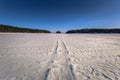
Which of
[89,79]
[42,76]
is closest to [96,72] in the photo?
[89,79]

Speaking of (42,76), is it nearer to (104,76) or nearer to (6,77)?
(6,77)

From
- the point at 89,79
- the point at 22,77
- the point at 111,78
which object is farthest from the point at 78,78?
the point at 22,77

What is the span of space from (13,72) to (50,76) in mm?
1355

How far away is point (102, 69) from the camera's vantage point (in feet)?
11.4

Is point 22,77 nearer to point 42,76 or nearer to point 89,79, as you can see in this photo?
point 42,76

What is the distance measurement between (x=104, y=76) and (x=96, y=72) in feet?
1.05

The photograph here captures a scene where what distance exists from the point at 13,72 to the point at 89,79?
8.46 feet

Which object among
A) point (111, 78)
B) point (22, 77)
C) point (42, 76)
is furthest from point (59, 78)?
point (111, 78)

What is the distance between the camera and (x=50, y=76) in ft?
9.51

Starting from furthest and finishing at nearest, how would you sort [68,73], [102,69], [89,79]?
[102,69] < [68,73] < [89,79]

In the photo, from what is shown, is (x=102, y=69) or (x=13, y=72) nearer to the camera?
(x=13, y=72)

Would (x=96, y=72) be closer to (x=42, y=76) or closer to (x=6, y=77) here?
(x=42, y=76)

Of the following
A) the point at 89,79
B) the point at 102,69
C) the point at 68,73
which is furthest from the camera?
the point at 102,69

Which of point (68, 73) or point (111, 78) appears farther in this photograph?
point (68, 73)
